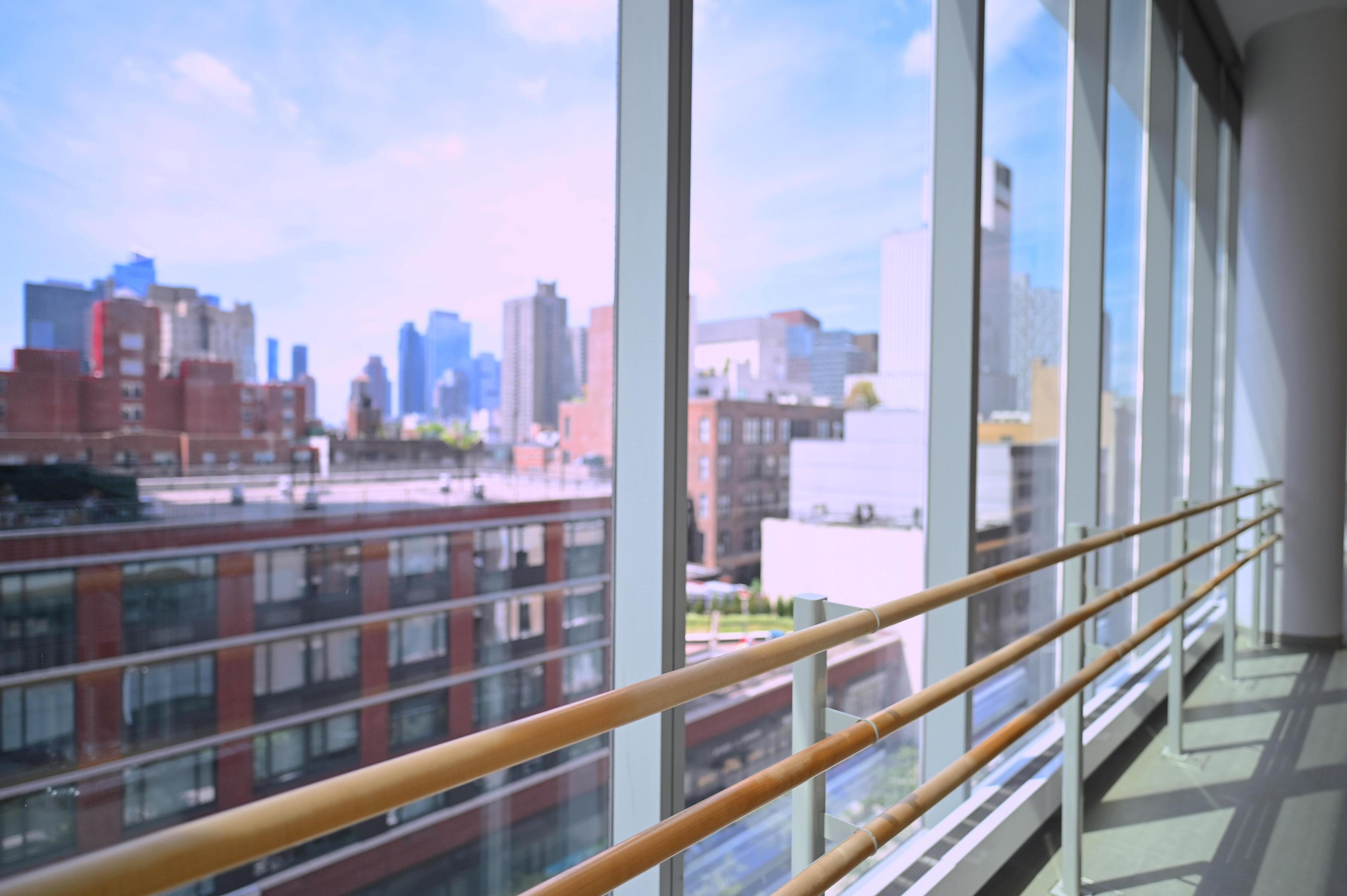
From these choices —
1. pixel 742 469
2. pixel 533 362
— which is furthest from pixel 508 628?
pixel 742 469

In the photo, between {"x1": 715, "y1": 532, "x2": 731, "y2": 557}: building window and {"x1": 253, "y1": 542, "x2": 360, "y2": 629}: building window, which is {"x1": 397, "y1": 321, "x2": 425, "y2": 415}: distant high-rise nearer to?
{"x1": 253, "y1": 542, "x2": 360, "y2": 629}: building window

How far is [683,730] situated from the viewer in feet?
3.48

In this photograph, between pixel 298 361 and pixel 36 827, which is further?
pixel 298 361

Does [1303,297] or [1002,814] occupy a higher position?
[1303,297]

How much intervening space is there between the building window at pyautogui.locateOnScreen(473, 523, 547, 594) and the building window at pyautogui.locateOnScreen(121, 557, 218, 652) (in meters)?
0.57

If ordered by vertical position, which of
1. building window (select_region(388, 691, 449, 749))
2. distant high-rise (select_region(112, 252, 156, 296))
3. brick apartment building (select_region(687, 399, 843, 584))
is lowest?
building window (select_region(388, 691, 449, 749))

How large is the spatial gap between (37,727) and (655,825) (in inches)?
32.7

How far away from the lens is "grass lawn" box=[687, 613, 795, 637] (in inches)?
56.1

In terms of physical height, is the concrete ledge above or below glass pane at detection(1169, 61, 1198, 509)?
below

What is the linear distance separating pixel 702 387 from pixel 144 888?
5.41 feet

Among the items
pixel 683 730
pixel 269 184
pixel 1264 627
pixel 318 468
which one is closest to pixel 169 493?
pixel 318 468

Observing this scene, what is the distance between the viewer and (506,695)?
201 centimetres

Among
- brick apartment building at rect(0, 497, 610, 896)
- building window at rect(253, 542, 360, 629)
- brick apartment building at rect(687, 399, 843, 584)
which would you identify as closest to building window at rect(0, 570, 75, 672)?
brick apartment building at rect(0, 497, 610, 896)

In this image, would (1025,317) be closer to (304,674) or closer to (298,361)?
(298,361)
